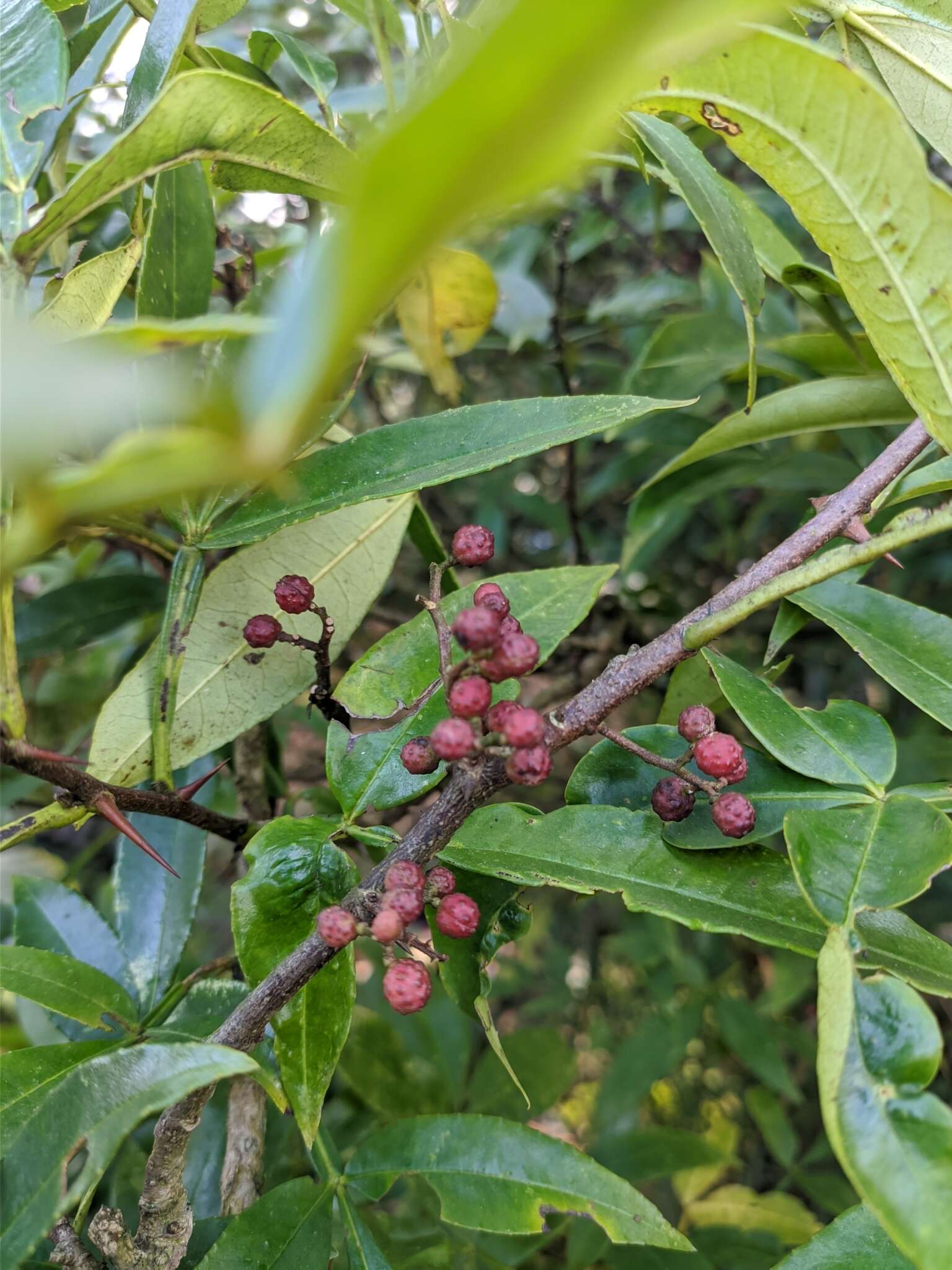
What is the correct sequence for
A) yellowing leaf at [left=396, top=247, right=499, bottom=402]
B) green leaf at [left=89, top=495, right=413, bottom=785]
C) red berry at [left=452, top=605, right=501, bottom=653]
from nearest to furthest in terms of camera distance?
red berry at [left=452, top=605, right=501, bottom=653] < green leaf at [left=89, top=495, right=413, bottom=785] < yellowing leaf at [left=396, top=247, right=499, bottom=402]

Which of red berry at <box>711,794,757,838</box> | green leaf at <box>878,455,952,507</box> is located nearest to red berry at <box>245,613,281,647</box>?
red berry at <box>711,794,757,838</box>

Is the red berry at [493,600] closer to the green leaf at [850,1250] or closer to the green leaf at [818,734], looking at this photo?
the green leaf at [818,734]

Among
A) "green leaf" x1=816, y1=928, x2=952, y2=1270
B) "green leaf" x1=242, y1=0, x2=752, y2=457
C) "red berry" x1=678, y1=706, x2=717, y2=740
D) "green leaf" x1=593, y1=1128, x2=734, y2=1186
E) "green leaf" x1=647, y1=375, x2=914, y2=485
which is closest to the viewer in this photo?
"green leaf" x1=242, y1=0, x2=752, y2=457

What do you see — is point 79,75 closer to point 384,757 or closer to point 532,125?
point 384,757

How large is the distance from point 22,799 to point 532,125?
3.80 ft

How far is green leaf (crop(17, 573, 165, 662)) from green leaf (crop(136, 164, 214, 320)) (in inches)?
21.7

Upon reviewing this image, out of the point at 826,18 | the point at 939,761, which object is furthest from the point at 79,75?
the point at 939,761

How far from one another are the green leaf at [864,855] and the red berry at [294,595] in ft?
1.21

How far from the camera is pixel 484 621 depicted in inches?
18.6

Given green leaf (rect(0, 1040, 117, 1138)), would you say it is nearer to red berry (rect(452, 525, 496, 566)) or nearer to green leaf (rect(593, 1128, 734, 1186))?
red berry (rect(452, 525, 496, 566))

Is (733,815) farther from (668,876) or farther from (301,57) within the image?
(301,57)

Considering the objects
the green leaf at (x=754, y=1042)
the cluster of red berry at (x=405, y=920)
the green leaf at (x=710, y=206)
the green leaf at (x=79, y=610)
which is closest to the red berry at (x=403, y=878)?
the cluster of red berry at (x=405, y=920)

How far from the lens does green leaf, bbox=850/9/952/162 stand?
0.67 m

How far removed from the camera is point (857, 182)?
0.49 m
